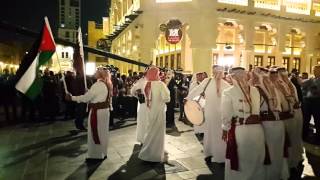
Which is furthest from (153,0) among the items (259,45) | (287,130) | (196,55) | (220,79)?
(287,130)

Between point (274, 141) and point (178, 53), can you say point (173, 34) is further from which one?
point (274, 141)

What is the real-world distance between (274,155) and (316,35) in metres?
23.7

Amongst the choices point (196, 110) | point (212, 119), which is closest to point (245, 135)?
point (212, 119)

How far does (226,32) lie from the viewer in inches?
1016

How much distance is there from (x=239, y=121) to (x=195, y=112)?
2.75 meters

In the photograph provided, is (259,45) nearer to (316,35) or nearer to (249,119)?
(316,35)

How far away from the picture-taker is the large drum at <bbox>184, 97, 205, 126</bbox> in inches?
331

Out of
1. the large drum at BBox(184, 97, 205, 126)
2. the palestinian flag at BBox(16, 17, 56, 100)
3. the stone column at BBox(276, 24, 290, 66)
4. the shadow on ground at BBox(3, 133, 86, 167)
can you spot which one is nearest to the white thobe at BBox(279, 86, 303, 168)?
the large drum at BBox(184, 97, 205, 126)

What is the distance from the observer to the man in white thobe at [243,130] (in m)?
5.84

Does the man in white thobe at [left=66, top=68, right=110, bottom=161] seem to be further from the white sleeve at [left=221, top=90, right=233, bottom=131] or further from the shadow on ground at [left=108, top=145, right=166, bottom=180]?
the white sleeve at [left=221, top=90, right=233, bottom=131]

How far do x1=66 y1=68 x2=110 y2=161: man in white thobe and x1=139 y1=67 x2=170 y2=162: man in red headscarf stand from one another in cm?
95

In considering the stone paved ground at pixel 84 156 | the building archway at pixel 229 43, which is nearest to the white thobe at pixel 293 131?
the stone paved ground at pixel 84 156

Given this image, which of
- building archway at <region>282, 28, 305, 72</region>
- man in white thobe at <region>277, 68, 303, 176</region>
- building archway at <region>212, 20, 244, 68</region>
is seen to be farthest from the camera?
building archway at <region>282, 28, 305, 72</region>

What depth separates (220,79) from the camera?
838 centimetres
